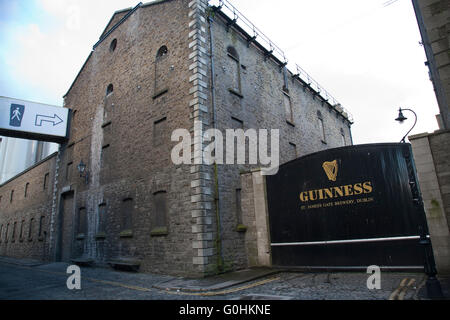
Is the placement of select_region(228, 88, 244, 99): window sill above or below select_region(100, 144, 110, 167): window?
above

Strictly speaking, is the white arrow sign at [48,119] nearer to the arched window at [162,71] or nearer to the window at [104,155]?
the window at [104,155]

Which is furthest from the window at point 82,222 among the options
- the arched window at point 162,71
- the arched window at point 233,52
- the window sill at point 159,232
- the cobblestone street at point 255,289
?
the arched window at point 233,52

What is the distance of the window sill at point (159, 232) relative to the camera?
1142cm

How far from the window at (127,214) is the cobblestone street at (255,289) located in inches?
129

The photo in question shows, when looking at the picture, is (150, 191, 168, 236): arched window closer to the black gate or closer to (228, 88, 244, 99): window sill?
the black gate

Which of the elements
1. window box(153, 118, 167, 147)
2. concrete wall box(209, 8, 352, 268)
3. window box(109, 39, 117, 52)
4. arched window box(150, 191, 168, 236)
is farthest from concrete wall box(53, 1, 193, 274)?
concrete wall box(209, 8, 352, 268)

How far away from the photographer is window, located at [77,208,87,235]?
16411 mm

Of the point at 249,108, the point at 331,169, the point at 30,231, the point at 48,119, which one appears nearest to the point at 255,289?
the point at 331,169

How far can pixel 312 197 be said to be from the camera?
1072 cm

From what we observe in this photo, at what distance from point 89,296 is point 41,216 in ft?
59.3

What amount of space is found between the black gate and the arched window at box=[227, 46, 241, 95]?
4.88 metres

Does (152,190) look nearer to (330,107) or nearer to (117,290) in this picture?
(117,290)
